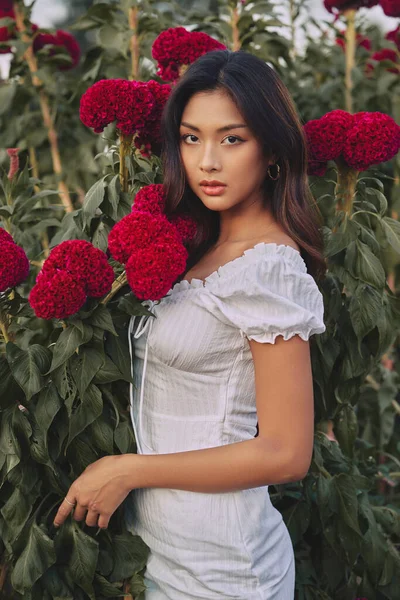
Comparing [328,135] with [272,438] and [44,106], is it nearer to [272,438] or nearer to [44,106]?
[272,438]

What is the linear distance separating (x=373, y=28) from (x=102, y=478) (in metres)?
2.74

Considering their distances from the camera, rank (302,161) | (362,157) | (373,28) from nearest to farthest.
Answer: (302,161) → (362,157) → (373,28)

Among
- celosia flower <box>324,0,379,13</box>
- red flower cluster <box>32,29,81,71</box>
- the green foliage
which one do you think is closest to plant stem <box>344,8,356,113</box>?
celosia flower <box>324,0,379,13</box>

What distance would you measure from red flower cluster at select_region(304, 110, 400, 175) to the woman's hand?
29.8 inches

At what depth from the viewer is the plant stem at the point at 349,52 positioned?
299 cm

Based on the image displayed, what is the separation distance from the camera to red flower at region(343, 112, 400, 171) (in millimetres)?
1604

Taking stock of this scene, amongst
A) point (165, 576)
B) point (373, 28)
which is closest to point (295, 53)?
point (373, 28)

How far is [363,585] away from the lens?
2.01 metres

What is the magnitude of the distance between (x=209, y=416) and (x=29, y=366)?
1.10 ft

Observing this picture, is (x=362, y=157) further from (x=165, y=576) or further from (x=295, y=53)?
(x=295, y=53)

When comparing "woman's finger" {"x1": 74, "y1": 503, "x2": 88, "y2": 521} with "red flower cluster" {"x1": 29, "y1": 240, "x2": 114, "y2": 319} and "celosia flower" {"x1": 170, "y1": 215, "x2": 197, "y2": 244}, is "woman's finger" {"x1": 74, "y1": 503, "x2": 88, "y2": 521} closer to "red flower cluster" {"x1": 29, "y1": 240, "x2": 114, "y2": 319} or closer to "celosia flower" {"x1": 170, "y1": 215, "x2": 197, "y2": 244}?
"red flower cluster" {"x1": 29, "y1": 240, "x2": 114, "y2": 319}

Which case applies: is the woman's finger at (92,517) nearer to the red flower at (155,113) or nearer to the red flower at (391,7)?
the red flower at (155,113)

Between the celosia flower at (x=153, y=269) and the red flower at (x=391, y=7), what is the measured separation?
1.95 metres

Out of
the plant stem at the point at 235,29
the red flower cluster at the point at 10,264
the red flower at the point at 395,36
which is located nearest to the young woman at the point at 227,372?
the red flower cluster at the point at 10,264
